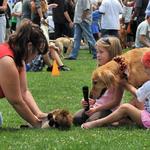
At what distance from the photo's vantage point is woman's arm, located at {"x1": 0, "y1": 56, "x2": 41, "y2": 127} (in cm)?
635

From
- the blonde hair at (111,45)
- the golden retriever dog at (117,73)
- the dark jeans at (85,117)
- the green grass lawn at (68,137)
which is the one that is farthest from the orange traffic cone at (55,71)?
the golden retriever dog at (117,73)

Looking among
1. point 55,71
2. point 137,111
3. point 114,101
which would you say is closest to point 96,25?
point 55,71

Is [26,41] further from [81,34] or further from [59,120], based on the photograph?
[81,34]

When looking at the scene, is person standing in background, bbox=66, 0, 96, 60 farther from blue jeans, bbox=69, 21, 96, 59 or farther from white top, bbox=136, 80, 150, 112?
white top, bbox=136, 80, 150, 112

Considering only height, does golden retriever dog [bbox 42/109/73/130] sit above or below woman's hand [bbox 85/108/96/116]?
above

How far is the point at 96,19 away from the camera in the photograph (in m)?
23.3

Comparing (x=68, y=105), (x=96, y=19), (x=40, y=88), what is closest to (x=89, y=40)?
(x=96, y=19)

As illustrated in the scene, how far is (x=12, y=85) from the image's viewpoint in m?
6.41

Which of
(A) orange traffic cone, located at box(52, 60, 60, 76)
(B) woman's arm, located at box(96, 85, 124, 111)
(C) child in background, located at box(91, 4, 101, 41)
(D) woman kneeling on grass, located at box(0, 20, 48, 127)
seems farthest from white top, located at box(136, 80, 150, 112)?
(C) child in background, located at box(91, 4, 101, 41)

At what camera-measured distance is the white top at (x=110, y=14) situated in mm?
17462

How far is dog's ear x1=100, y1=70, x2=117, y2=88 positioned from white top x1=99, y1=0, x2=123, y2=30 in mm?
10698

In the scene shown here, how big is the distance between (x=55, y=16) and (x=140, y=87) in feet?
43.4

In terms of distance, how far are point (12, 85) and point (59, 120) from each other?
26.3 inches

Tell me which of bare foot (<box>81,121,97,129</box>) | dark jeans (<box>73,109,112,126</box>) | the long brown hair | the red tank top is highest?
the long brown hair
